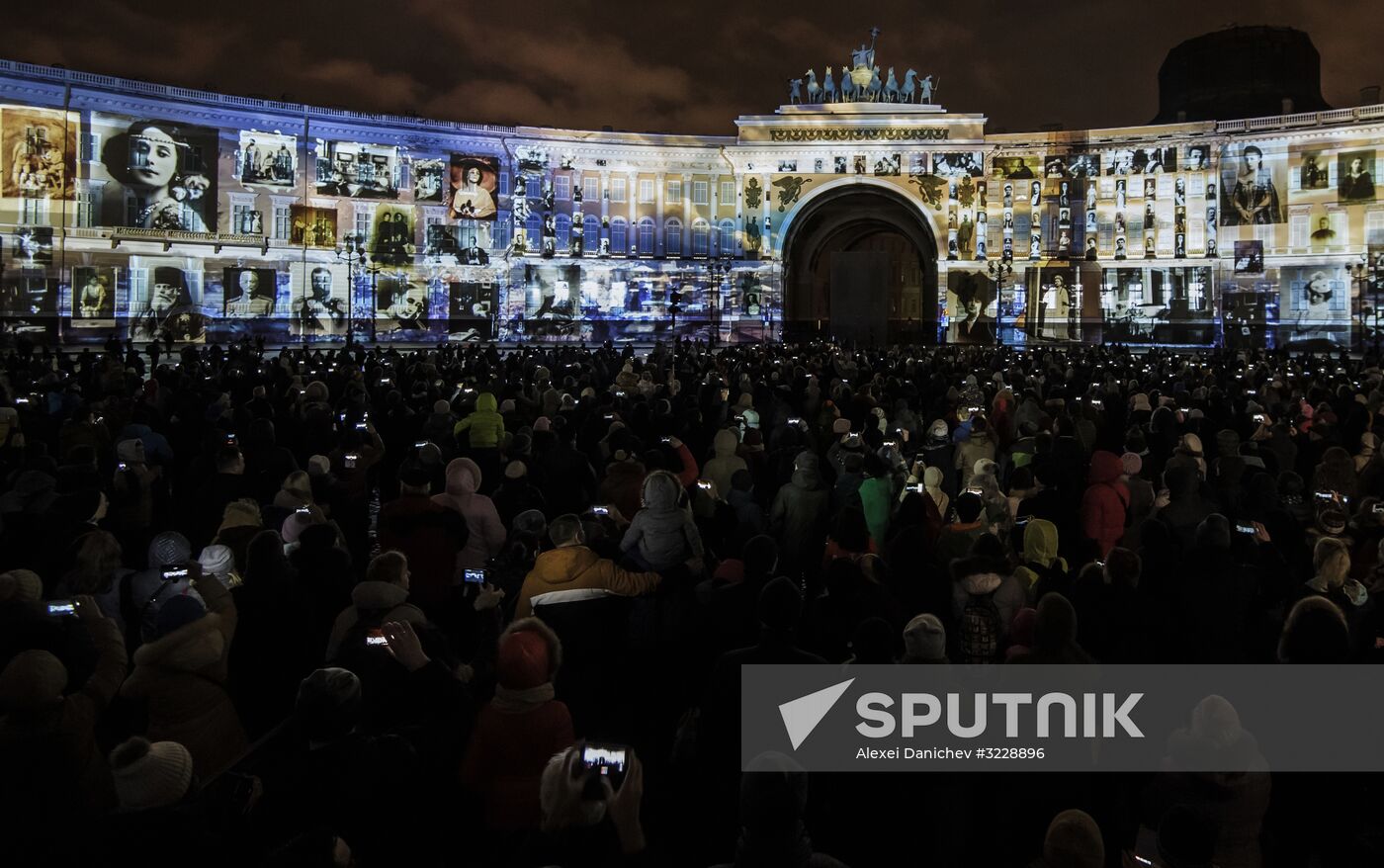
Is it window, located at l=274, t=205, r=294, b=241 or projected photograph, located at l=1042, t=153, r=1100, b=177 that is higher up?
projected photograph, located at l=1042, t=153, r=1100, b=177

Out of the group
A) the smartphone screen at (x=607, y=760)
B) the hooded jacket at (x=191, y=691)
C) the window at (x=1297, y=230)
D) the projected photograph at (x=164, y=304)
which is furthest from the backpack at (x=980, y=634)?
the window at (x=1297, y=230)

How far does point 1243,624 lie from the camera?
6.52m

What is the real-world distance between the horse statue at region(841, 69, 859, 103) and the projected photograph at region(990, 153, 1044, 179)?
31.4 feet

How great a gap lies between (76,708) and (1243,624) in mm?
6456

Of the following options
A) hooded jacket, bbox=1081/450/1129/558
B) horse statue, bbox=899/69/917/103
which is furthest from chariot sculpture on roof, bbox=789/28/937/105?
hooded jacket, bbox=1081/450/1129/558

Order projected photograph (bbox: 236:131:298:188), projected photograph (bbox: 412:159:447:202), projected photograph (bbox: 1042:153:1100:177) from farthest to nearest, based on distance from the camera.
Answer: projected photograph (bbox: 1042:153:1100:177) < projected photograph (bbox: 412:159:447:202) < projected photograph (bbox: 236:131:298:188)

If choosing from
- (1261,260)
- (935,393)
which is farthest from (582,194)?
(935,393)

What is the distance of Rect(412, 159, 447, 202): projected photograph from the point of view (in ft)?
189

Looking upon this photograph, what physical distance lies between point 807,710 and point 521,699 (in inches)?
55.3

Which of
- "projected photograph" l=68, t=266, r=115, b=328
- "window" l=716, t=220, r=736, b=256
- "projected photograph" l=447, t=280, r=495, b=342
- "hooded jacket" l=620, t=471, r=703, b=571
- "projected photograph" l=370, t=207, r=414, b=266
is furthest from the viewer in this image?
"window" l=716, t=220, r=736, b=256

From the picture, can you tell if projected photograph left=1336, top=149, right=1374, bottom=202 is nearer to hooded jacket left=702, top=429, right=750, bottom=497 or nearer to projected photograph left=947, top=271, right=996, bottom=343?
projected photograph left=947, top=271, right=996, bottom=343

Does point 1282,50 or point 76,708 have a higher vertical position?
point 1282,50

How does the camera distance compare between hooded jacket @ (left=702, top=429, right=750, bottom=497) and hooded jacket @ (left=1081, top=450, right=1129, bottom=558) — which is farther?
hooded jacket @ (left=702, top=429, right=750, bottom=497)

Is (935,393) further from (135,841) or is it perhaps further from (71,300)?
(71,300)
